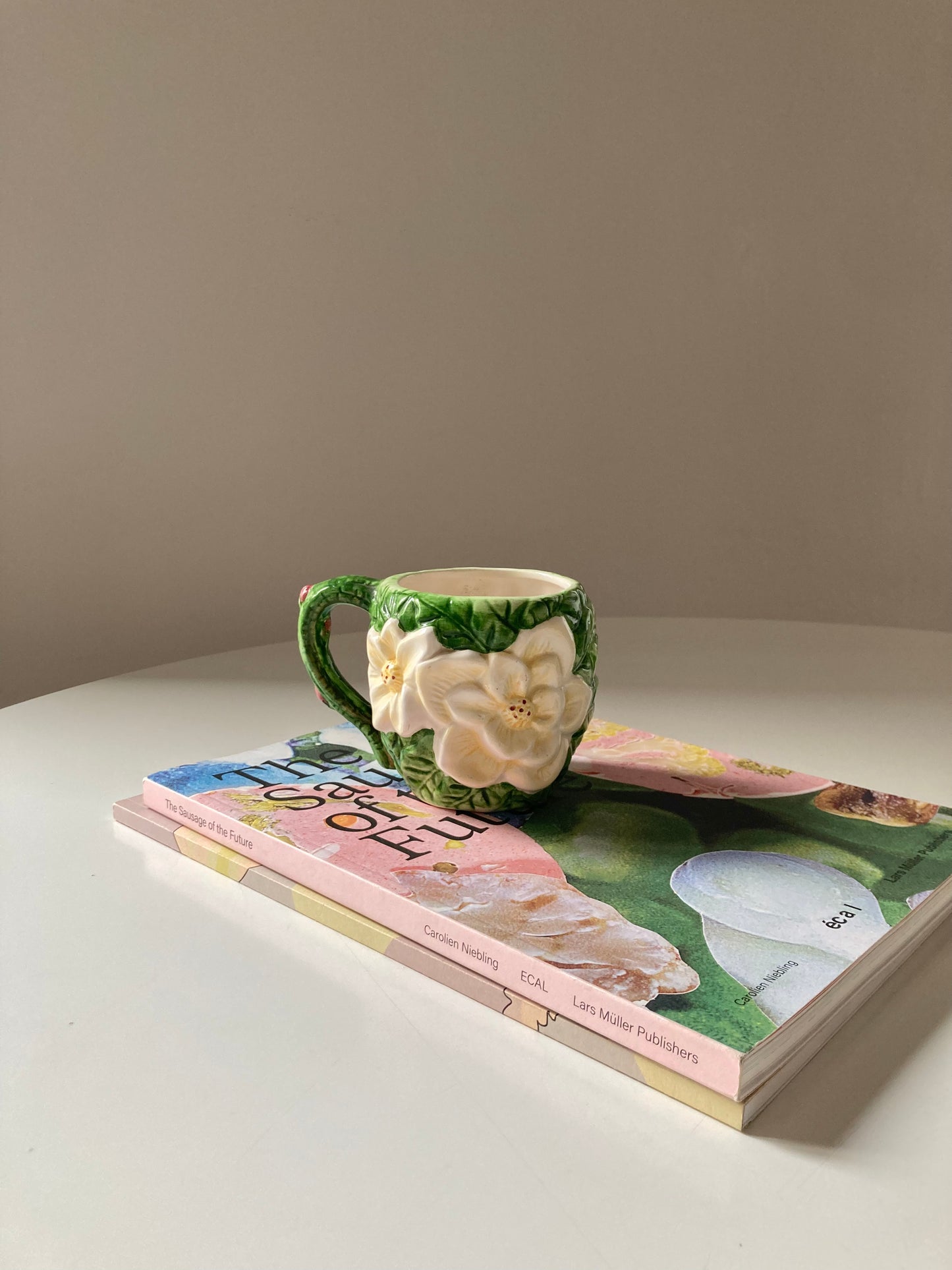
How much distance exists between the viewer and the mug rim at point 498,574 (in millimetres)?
598

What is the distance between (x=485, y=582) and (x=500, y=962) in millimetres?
274

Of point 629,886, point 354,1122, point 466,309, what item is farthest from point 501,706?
point 466,309

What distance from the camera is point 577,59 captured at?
60.5 inches

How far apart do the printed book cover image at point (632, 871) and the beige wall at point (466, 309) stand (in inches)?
35.0

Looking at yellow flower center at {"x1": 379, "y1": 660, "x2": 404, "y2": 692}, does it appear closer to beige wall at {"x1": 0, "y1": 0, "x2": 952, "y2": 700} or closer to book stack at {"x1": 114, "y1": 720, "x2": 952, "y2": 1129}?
book stack at {"x1": 114, "y1": 720, "x2": 952, "y2": 1129}

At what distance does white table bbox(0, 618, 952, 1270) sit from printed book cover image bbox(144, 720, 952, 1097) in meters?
0.03

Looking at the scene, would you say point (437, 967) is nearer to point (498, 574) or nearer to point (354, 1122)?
point (354, 1122)

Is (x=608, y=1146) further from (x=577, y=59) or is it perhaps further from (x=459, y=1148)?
(x=577, y=59)

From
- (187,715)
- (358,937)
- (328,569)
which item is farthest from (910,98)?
(358,937)

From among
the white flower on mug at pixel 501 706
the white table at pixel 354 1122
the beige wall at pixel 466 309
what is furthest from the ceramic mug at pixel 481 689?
the beige wall at pixel 466 309

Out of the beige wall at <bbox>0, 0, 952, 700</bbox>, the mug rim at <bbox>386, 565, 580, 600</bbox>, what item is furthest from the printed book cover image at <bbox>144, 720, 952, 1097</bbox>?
the beige wall at <bbox>0, 0, 952, 700</bbox>

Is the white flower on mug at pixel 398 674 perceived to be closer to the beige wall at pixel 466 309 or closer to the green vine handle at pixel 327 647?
the green vine handle at pixel 327 647

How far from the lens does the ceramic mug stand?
55 cm

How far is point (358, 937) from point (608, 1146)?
16cm
